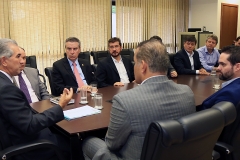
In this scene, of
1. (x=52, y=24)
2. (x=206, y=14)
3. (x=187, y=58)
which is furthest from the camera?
(x=206, y=14)

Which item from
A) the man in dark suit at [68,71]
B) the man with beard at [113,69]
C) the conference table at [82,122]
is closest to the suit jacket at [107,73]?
the man with beard at [113,69]

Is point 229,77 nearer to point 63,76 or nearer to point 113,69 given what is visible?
point 113,69

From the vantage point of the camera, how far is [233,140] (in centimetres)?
176

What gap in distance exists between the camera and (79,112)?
2.08 m

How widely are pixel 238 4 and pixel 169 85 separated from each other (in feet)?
25.0

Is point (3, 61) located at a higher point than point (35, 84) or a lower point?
higher

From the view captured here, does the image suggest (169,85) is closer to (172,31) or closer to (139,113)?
(139,113)

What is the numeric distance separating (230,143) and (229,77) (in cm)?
65

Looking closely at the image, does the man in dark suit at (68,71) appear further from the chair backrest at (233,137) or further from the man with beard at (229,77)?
the chair backrest at (233,137)

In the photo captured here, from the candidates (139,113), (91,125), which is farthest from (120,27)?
(139,113)

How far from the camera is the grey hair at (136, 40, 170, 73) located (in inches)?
58.2

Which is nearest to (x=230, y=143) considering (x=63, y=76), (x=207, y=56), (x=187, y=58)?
(x=63, y=76)

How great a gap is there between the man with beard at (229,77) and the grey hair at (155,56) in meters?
0.68

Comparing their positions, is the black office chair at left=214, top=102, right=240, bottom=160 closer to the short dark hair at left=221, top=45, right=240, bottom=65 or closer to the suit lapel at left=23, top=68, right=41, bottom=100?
the short dark hair at left=221, top=45, right=240, bottom=65
